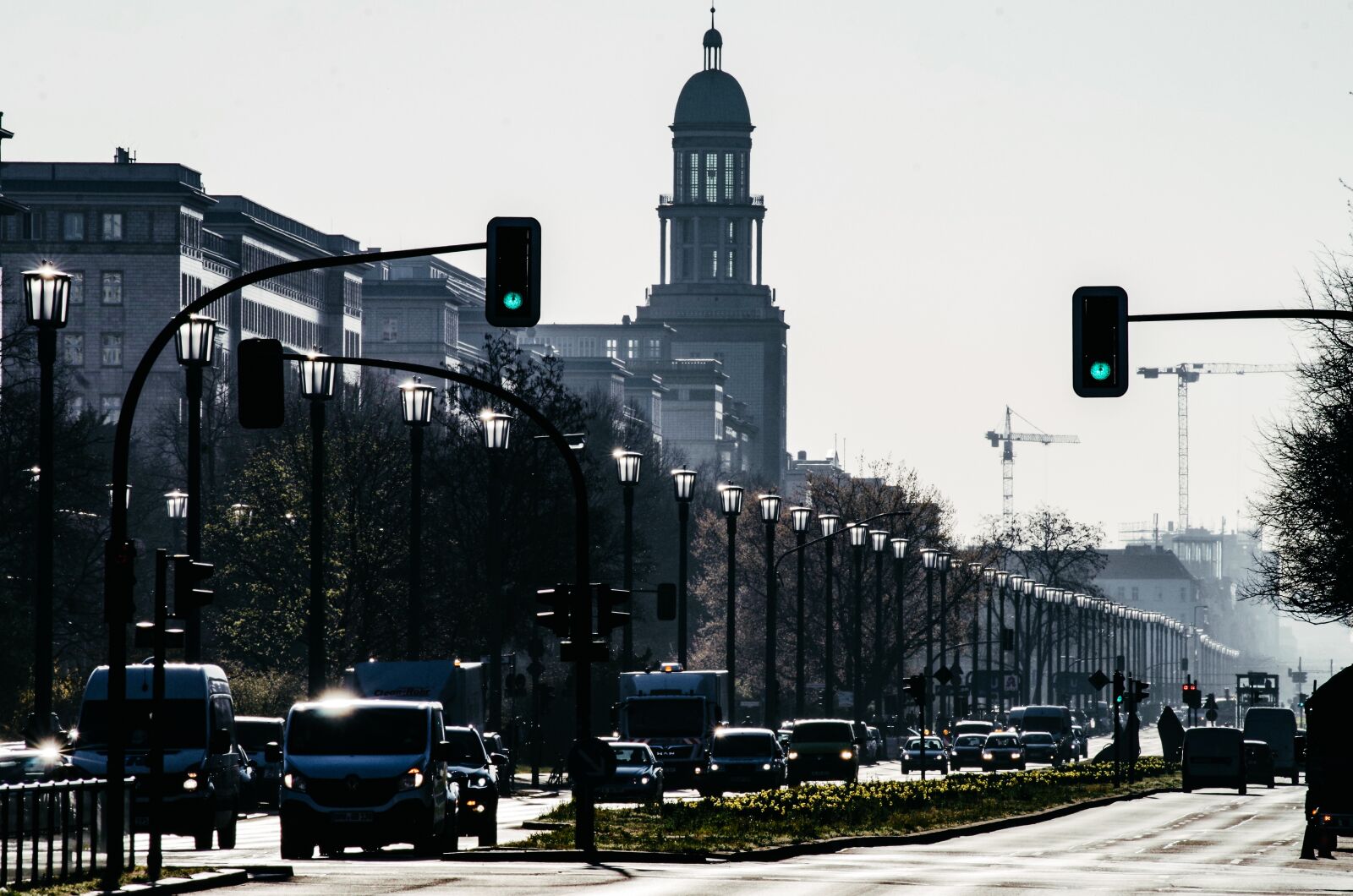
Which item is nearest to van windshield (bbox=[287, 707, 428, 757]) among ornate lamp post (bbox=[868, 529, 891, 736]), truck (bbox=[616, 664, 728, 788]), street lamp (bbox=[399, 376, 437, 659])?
street lamp (bbox=[399, 376, 437, 659])

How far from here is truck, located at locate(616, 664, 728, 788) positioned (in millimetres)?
58094

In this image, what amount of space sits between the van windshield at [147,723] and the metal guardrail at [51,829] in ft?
24.6

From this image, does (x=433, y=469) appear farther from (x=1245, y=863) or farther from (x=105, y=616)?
(x=105, y=616)

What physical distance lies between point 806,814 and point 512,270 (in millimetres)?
17975

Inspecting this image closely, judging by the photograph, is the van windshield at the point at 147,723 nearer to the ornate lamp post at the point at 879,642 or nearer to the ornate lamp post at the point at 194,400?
the ornate lamp post at the point at 194,400

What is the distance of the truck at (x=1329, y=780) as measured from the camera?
3546cm

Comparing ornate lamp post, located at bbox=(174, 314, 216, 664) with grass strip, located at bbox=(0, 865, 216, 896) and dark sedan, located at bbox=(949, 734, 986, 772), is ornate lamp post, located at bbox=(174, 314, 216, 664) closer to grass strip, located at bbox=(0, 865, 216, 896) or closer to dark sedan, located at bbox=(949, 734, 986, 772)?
grass strip, located at bbox=(0, 865, 216, 896)

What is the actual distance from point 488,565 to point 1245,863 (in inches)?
1182

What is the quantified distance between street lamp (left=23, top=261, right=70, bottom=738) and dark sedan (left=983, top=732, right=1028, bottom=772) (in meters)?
49.3

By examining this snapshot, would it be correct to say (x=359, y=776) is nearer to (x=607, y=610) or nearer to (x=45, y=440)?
(x=607, y=610)

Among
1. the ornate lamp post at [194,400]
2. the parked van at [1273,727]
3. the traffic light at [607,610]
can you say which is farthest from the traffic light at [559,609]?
the parked van at [1273,727]

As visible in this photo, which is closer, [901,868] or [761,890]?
[761,890]

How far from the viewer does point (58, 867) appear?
25172 millimetres

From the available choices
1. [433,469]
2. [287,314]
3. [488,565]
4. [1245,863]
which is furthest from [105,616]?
[287,314]
